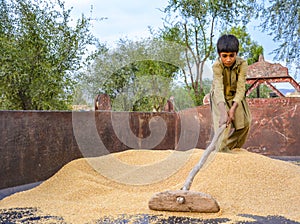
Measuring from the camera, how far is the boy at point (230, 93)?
2461 millimetres

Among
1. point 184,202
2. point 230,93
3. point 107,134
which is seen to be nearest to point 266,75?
point 230,93

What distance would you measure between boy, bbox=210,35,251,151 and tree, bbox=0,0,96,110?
124 inches

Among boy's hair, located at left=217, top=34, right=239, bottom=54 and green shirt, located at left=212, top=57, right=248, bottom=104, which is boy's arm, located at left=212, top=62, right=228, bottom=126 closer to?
green shirt, located at left=212, top=57, right=248, bottom=104

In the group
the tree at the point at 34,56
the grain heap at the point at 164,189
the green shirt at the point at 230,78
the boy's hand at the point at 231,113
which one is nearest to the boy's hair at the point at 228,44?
the green shirt at the point at 230,78

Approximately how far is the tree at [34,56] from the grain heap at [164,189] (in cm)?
286

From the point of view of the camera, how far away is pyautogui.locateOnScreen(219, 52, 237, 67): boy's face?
98.2 inches

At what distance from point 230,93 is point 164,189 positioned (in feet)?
3.34

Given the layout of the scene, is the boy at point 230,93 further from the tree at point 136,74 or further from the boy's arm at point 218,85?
the tree at point 136,74

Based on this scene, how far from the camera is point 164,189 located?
6.88 feet

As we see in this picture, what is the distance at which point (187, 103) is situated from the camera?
8.96 m

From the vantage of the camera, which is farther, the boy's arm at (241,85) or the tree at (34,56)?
the tree at (34,56)

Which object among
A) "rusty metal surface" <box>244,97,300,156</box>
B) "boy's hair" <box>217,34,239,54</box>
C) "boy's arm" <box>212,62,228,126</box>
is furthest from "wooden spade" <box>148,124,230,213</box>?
"rusty metal surface" <box>244,97,300,156</box>

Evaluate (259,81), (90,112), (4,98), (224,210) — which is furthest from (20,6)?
(224,210)

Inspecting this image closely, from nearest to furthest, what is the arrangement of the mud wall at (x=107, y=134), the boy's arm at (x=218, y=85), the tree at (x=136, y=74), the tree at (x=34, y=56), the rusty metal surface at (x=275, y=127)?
the mud wall at (x=107, y=134)
the boy's arm at (x=218, y=85)
the rusty metal surface at (x=275, y=127)
the tree at (x=34, y=56)
the tree at (x=136, y=74)
